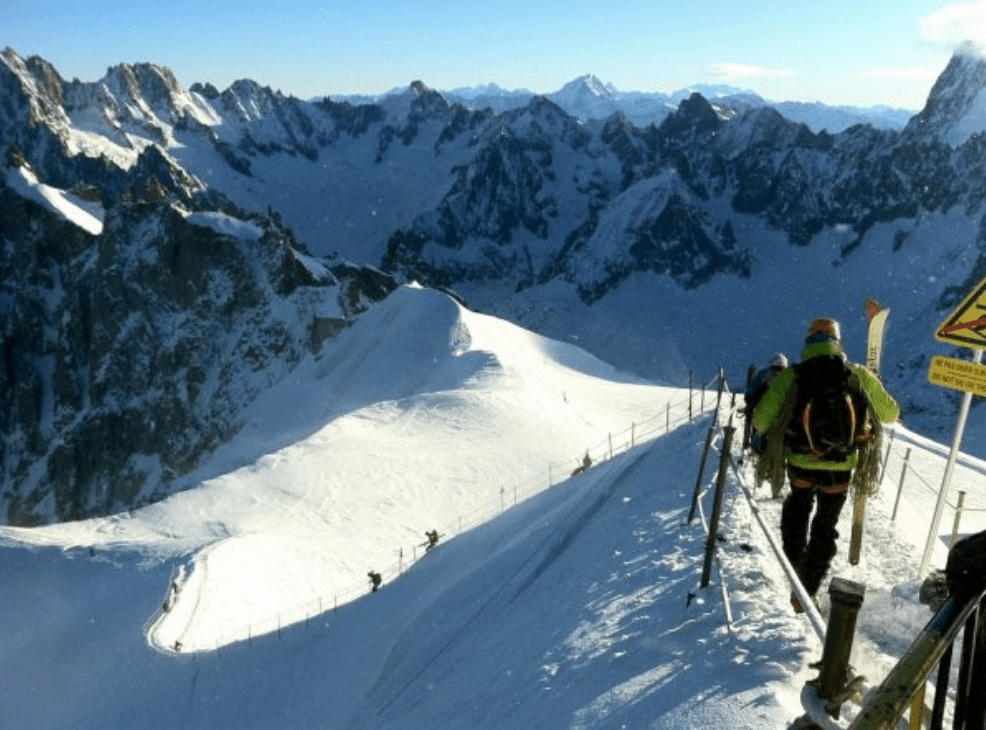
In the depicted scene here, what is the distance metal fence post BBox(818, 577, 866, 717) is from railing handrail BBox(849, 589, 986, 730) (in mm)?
677

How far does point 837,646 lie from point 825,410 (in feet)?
12.6

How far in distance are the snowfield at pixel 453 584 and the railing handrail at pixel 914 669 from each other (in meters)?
1.37

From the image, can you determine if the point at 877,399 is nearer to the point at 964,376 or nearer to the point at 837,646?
the point at 964,376

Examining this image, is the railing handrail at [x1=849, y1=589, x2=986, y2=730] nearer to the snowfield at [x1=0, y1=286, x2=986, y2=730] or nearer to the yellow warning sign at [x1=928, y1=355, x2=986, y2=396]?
the snowfield at [x1=0, y1=286, x2=986, y2=730]

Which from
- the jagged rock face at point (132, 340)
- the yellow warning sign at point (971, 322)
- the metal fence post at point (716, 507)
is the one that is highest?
the yellow warning sign at point (971, 322)

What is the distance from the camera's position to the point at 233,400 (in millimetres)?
100938

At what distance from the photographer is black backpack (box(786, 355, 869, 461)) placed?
719 cm

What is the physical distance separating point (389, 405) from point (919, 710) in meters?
43.0

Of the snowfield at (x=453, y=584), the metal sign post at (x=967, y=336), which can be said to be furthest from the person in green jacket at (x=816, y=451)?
the metal sign post at (x=967, y=336)

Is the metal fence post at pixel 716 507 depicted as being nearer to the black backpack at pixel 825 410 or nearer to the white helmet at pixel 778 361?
the black backpack at pixel 825 410

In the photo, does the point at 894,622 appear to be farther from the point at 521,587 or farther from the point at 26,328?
the point at 26,328

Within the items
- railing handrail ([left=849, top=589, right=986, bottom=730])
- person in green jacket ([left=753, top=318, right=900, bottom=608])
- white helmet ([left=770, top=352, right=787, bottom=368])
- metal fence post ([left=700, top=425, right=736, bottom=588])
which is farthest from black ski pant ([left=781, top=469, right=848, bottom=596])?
railing handrail ([left=849, top=589, right=986, bottom=730])

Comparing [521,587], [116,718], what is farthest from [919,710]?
[116,718]

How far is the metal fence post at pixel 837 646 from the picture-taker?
11.4 feet
